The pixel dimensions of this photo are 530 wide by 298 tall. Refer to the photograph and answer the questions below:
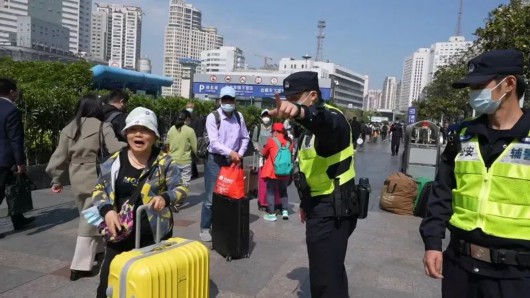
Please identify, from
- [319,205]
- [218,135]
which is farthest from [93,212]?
[218,135]

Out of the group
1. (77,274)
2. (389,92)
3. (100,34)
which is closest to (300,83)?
(77,274)

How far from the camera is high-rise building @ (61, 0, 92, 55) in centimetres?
13462

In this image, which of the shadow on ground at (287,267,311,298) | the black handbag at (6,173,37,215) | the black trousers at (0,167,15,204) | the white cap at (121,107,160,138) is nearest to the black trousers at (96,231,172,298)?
the white cap at (121,107,160,138)

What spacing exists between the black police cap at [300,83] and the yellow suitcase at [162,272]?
3.67 ft

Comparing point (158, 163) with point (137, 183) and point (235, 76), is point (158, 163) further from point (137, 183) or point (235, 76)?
point (235, 76)

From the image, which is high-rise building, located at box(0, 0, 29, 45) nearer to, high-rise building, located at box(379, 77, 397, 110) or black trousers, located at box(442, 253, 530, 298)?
high-rise building, located at box(379, 77, 397, 110)

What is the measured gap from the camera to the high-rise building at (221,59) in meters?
130

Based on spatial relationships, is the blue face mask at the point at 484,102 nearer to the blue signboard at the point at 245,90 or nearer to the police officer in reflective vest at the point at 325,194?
the police officer in reflective vest at the point at 325,194

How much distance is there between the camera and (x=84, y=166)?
13.8 feet

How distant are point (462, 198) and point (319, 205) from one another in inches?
38.6

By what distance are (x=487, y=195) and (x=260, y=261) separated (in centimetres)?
301

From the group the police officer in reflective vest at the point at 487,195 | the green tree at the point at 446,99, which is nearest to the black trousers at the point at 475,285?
the police officer in reflective vest at the point at 487,195

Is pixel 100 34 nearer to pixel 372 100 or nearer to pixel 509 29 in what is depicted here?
pixel 372 100

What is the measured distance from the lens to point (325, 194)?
2883mm
